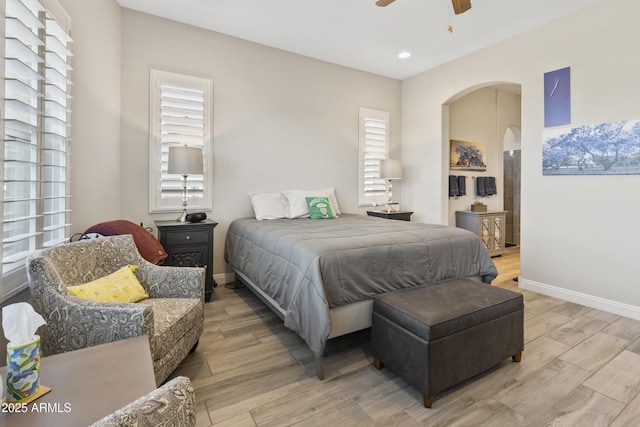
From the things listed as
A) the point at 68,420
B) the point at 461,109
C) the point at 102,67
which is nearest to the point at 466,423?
the point at 68,420

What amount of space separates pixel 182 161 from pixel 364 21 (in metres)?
2.50

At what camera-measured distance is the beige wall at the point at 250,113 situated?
3.40 metres

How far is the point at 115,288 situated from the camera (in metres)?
1.83

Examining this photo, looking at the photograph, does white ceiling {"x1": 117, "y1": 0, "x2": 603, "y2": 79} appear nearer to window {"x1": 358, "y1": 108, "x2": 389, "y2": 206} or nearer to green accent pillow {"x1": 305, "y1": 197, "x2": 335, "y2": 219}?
window {"x1": 358, "y1": 108, "x2": 389, "y2": 206}

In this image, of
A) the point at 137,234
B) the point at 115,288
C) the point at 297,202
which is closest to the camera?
the point at 115,288

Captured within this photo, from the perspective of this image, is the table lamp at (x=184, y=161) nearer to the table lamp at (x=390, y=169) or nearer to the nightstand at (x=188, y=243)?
the nightstand at (x=188, y=243)

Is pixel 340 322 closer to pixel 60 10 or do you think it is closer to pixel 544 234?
pixel 60 10

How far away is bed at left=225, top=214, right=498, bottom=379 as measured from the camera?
2.01 m

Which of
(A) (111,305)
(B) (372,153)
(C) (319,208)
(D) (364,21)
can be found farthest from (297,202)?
(A) (111,305)

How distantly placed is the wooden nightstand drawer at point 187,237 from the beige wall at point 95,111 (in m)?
0.61

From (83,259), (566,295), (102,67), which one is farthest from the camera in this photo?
(566,295)

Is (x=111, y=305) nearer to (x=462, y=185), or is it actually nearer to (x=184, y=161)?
(x=184, y=161)

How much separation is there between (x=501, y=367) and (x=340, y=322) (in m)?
1.13

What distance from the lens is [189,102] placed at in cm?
362
